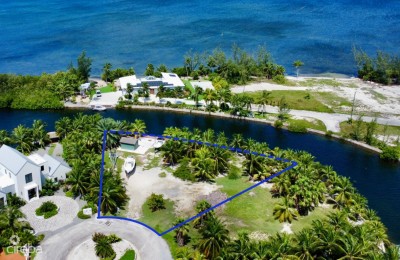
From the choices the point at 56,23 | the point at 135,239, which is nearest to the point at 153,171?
the point at 135,239

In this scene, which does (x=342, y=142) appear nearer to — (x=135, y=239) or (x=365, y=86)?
(x=365, y=86)

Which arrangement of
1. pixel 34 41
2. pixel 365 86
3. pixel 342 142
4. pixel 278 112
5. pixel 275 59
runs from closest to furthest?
1. pixel 342 142
2. pixel 278 112
3. pixel 365 86
4. pixel 275 59
5. pixel 34 41

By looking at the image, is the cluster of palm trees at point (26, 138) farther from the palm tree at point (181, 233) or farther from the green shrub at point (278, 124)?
the green shrub at point (278, 124)

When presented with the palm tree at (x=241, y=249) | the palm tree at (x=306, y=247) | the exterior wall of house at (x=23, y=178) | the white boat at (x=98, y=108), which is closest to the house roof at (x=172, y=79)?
the white boat at (x=98, y=108)

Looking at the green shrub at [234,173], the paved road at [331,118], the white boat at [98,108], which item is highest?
the paved road at [331,118]

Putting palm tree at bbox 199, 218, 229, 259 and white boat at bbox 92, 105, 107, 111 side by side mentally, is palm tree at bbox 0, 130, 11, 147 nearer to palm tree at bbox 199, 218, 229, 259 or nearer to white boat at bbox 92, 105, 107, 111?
white boat at bbox 92, 105, 107, 111

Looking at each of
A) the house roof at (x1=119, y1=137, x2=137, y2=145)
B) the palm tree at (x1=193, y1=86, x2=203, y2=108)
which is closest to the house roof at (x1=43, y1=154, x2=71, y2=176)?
the house roof at (x1=119, y1=137, x2=137, y2=145)

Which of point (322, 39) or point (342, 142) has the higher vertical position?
point (322, 39)
